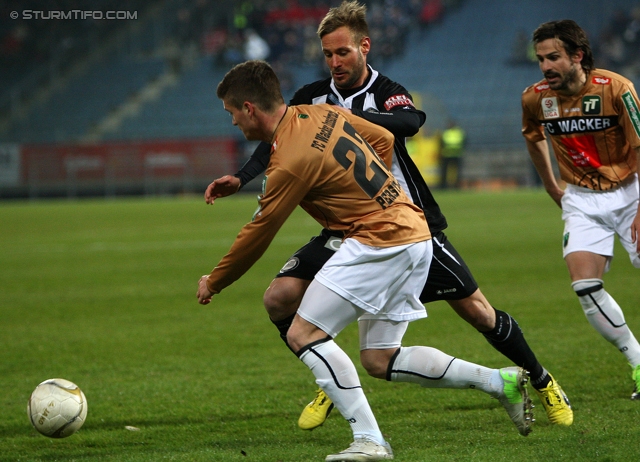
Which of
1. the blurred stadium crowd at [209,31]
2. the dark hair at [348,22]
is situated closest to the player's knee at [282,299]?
the dark hair at [348,22]

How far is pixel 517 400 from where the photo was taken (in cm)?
404

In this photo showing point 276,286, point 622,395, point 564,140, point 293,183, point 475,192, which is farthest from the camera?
point 475,192

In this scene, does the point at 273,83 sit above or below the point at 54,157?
above

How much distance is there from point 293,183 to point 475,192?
81.8 feet

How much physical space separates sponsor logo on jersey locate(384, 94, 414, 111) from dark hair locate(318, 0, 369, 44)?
0.36 m

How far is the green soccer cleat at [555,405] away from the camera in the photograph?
4324 mm

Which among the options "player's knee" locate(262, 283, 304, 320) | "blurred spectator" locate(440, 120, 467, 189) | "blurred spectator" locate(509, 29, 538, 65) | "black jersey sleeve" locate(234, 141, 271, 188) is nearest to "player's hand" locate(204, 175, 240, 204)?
"black jersey sleeve" locate(234, 141, 271, 188)

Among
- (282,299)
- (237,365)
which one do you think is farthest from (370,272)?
(237,365)

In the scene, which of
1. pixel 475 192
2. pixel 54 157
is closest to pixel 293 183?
pixel 475 192

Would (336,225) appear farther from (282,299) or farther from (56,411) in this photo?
(56,411)

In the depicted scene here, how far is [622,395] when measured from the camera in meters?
4.82

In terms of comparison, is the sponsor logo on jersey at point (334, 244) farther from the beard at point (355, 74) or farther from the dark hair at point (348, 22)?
the dark hair at point (348, 22)

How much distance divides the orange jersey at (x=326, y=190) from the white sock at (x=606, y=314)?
1463 mm

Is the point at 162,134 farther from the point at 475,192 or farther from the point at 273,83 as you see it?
the point at 273,83
